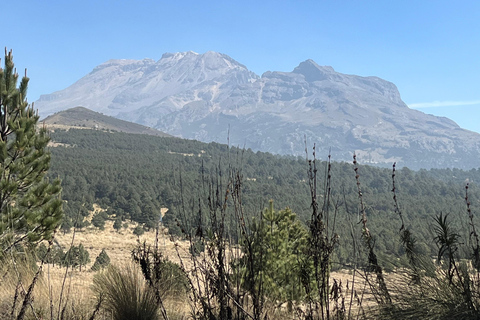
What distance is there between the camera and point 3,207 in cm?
979

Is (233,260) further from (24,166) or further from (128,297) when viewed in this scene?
(24,166)

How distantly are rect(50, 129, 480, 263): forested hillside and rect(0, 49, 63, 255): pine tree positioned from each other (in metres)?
8.67

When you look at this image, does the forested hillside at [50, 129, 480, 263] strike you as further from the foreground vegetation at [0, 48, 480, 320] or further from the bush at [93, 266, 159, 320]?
the bush at [93, 266, 159, 320]

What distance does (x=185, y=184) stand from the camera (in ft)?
246

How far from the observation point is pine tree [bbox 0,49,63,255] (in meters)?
9.74

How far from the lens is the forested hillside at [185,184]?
50.0 m

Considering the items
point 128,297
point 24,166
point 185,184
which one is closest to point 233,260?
point 128,297

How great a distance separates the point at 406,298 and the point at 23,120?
9.74m

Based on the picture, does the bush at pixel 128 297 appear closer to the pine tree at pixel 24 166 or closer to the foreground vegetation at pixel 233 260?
the foreground vegetation at pixel 233 260

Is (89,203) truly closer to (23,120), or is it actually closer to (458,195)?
(23,120)

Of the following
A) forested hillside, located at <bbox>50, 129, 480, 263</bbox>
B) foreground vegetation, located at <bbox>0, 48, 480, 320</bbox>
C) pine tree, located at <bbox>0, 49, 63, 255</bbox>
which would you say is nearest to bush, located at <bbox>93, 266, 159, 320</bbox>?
foreground vegetation, located at <bbox>0, 48, 480, 320</bbox>

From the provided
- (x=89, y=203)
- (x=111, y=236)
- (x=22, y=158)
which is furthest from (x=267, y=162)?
(x=22, y=158)

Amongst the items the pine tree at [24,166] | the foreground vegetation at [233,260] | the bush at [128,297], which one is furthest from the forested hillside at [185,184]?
the pine tree at [24,166]

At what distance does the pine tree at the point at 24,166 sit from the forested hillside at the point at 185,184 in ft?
28.5
